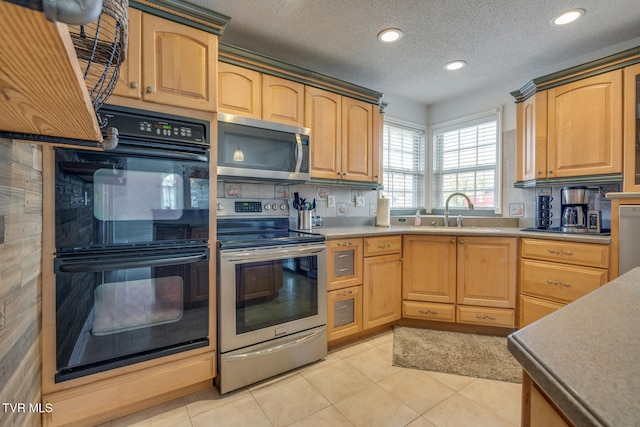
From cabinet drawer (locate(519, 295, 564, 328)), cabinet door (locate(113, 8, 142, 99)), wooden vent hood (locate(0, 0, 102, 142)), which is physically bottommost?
A: cabinet drawer (locate(519, 295, 564, 328))

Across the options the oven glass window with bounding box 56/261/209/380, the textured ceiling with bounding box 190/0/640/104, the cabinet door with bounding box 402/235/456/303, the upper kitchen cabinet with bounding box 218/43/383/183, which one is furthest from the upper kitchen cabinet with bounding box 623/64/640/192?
the oven glass window with bounding box 56/261/209/380

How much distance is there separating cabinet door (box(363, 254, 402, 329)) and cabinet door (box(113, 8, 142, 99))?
191 centimetres

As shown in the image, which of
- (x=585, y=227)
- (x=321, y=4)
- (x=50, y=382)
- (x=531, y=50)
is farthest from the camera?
(x=531, y=50)

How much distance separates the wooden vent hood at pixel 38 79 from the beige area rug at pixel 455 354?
2217 millimetres

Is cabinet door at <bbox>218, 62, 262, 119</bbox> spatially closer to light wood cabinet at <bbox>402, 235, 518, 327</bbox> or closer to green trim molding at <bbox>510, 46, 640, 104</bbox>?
light wood cabinet at <bbox>402, 235, 518, 327</bbox>

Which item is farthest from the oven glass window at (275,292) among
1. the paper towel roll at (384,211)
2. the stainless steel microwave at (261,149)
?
the paper towel roll at (384,211)

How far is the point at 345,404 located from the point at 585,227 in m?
2.30

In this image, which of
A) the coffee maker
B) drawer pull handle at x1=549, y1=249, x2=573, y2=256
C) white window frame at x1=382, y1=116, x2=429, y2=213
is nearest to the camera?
drawer pull handle at x1=549, y1=249, x2=573, y2=256

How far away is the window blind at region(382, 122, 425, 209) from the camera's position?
3.52 metres

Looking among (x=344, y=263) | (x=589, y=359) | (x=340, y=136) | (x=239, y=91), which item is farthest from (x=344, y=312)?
(x=589, y=359)

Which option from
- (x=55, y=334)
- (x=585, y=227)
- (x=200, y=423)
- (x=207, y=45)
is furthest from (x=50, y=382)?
(x=585, y=227)

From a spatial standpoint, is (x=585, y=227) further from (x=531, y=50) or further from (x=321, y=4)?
(x=321, y=4)

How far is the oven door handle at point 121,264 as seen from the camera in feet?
4.46

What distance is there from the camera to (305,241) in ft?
6.65
